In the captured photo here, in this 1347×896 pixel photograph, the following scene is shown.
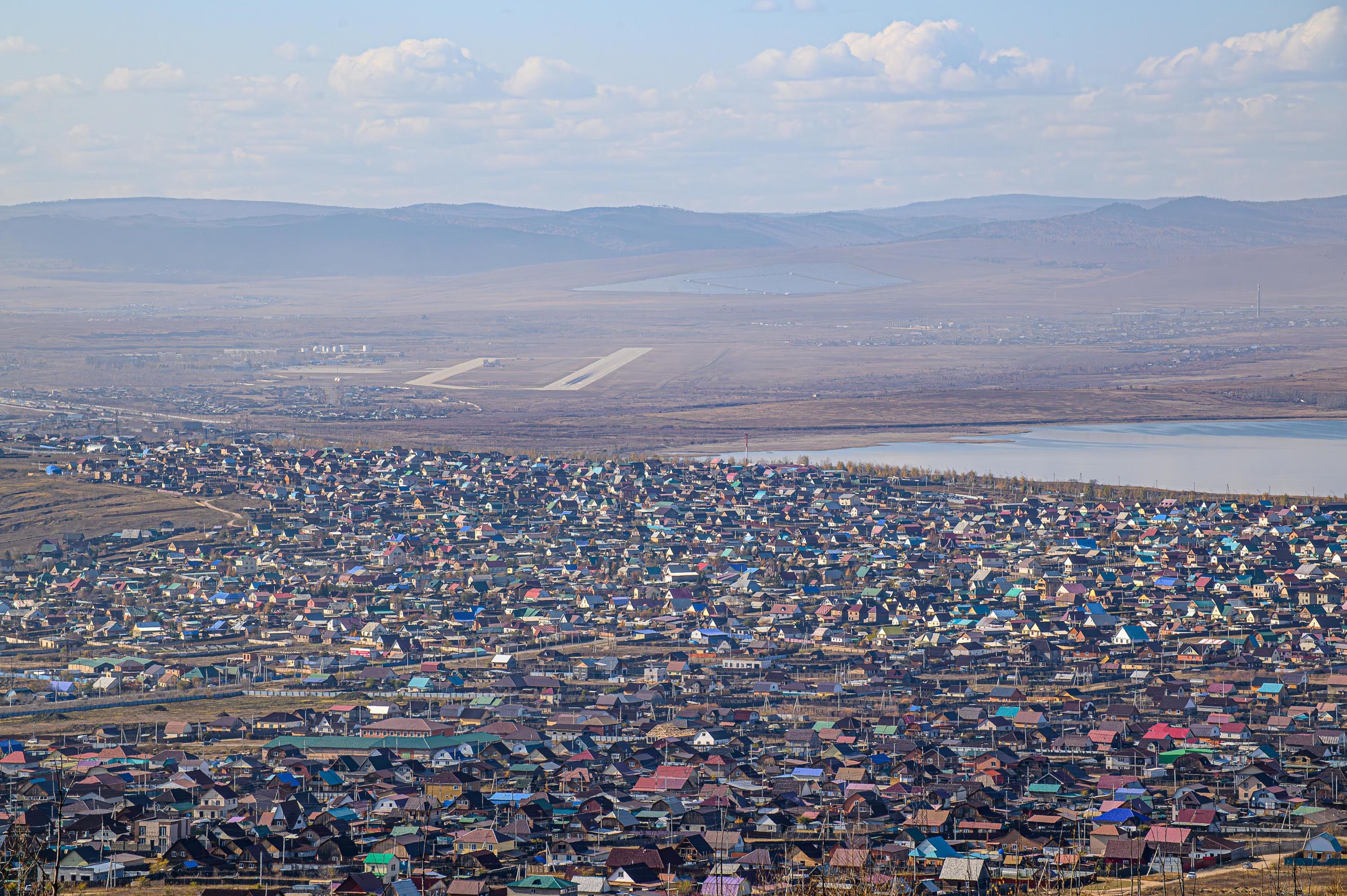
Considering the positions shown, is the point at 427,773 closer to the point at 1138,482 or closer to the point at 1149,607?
the point at 1149,607

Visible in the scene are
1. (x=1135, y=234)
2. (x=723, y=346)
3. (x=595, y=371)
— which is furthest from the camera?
(x=1135, y=234)

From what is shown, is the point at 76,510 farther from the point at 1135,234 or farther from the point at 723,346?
the point at 1135,234

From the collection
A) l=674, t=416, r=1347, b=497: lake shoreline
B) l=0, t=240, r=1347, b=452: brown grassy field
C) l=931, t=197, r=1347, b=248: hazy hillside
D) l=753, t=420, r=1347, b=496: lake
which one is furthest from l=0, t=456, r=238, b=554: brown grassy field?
l=931, t=197, r=1347, b=248: hazy hillside

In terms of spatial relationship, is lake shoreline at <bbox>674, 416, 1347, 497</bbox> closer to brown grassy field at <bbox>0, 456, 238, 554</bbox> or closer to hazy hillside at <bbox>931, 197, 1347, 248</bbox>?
brown grassy field at <bbox>0, 456, 238, 554</bbox>

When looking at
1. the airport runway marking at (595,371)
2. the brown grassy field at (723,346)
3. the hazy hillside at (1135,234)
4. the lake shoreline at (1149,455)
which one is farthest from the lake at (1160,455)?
the hazy hillside at (1135,234)

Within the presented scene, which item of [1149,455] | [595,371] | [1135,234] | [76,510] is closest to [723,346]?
[595,371]

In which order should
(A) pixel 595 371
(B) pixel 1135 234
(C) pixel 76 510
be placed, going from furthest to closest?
(B) pixel 1135 234
(A) pixel 595 371
(C) pixel 76 510

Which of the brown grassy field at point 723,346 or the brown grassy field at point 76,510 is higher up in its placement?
the brown grassy field at point 723,346

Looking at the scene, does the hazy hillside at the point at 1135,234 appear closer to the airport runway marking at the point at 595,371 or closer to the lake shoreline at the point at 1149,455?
the airport runway marking at the point at 595,371
